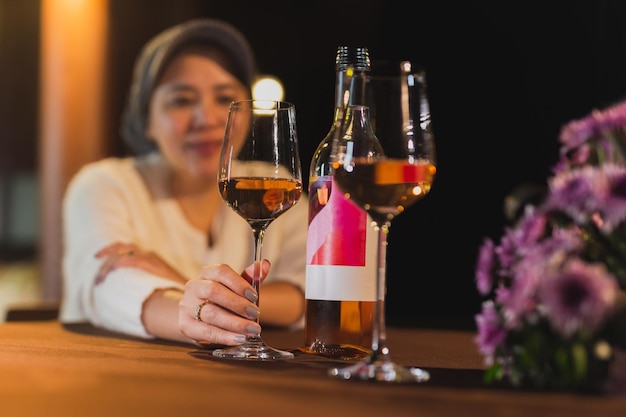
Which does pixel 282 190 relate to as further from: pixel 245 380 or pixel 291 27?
pixel 291 27

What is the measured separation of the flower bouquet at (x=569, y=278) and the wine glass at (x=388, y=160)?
100mm

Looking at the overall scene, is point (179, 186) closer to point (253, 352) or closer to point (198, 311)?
point (198, 311)

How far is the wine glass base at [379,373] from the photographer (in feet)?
2.52

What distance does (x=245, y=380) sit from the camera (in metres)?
0.76

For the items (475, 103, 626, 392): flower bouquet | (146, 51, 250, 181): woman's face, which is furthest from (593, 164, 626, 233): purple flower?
(146, 51, 250, 181): woman's face

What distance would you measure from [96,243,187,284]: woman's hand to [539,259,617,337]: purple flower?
92cm

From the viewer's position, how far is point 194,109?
6.52 ft

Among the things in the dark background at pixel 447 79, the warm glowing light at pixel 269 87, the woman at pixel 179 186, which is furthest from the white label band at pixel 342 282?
→ the warm glowing light at pixel 269 87

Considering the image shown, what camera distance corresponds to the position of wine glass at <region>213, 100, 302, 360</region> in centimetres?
99

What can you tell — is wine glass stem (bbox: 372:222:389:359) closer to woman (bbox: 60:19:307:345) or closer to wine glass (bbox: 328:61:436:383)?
wine glass (bbox: 328:61:436:383)

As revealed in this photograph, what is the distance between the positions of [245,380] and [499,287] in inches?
9.2

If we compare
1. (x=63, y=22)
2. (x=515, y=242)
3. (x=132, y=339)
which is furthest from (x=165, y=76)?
(x=63, y=22)

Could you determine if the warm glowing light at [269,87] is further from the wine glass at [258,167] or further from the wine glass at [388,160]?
the wine glass at [388,160]

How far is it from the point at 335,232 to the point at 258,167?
0.12 meters
